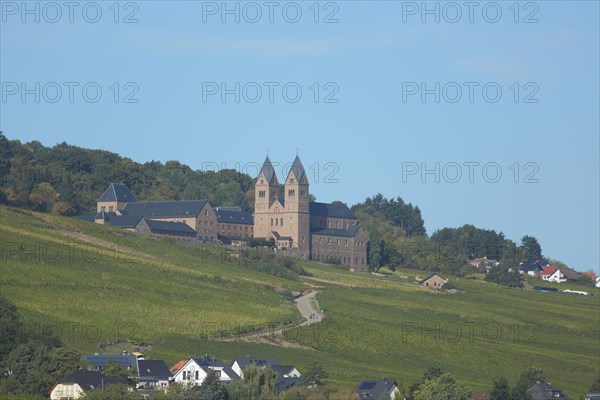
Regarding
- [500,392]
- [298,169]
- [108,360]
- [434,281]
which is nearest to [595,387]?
[500,392]

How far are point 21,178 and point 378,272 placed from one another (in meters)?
37.0

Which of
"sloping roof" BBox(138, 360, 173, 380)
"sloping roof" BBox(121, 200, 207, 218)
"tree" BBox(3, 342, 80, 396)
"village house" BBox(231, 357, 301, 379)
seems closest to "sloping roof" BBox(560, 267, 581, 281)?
"sloping roof" BBox(121, 200, 207, 218)

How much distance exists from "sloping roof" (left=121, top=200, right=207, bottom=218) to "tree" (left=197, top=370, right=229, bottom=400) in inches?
2470

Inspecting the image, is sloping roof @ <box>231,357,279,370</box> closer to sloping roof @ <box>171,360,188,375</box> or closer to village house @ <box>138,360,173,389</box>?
sloping roof @ <box>171,360,188,375</box>

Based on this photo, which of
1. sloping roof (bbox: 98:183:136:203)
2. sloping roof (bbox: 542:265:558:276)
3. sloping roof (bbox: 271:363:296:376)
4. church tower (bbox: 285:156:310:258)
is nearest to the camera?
sloping roof (bbox: 271:363:296:376)

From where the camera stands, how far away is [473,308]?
4055 inches

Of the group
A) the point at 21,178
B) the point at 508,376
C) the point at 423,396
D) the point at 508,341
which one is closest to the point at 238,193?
the point at 21,178

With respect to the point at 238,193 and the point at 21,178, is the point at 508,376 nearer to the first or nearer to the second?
the point at 21,178

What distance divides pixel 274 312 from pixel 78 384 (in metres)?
30.1

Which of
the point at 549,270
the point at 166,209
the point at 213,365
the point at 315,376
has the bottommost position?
the point at 315,376

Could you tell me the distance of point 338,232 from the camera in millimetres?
131375

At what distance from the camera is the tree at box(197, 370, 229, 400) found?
60062mm

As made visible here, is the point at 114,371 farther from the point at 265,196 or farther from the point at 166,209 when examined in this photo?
the point at 265,196

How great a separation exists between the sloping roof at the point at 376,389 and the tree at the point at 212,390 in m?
6.84
